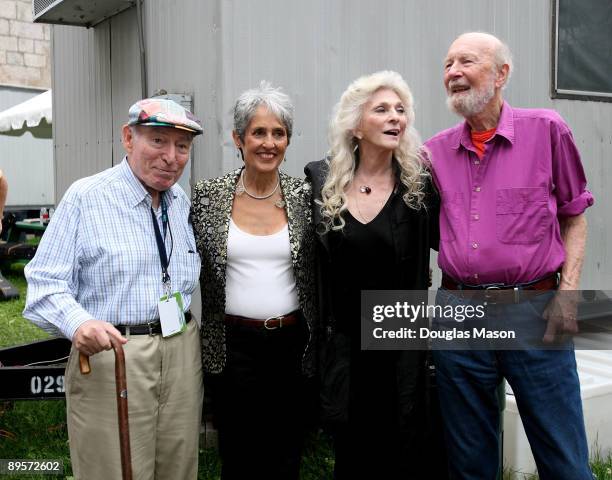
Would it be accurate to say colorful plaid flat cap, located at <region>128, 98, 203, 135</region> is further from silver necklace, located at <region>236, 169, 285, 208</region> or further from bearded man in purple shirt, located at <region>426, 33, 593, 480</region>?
bearded man in purple shirt, located at <region>426, 33, 593, 480</region>

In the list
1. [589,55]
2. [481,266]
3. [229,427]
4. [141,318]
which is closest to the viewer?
[141,318]

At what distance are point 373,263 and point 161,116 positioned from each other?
974 mm

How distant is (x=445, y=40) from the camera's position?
4.66 metres

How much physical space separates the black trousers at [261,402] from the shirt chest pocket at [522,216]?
33.9 inches

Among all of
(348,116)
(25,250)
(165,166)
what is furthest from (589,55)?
(25,250)

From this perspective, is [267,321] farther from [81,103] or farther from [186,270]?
[81,103]

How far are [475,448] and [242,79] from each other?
2319 mm

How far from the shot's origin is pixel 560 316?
2.54 meters

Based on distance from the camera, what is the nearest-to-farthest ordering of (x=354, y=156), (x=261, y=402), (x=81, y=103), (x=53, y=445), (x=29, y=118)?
1. (x=261, y=402)
2. (x=354, y=156)
3. (x=53, y=445)
4. (x=81, y=103)
5. (x=29, y=118)

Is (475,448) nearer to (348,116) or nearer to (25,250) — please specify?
(348,116)

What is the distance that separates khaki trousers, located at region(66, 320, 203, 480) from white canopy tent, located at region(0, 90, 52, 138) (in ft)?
31.5

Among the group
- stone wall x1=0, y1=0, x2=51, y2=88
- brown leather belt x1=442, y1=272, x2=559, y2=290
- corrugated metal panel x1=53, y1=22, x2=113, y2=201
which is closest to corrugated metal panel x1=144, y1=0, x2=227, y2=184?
corrugated metal panel x1=53, y1=22, x2=113, y2=201

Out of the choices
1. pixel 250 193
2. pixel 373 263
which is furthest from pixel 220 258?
pixel 373 263

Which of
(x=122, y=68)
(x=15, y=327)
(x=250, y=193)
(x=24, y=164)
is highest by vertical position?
(x=24, y=164)
